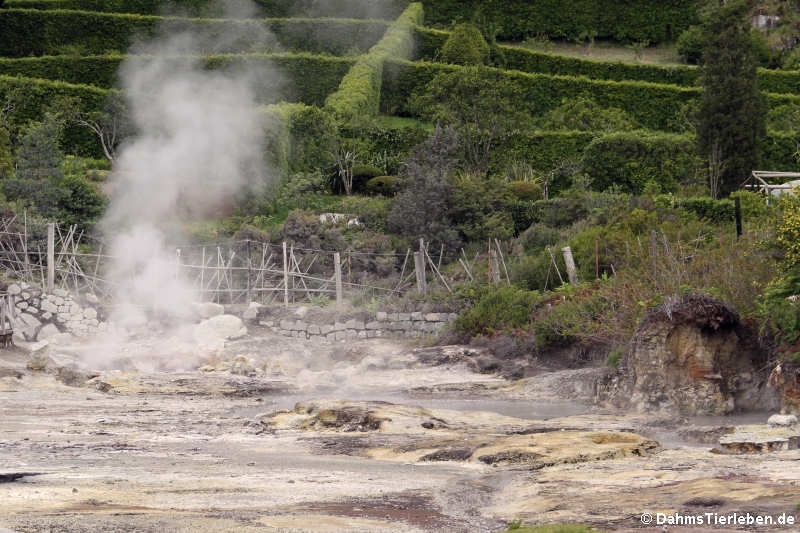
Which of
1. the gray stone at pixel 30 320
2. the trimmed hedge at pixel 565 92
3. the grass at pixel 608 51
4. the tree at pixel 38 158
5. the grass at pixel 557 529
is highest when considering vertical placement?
the grass at pixel 608 51

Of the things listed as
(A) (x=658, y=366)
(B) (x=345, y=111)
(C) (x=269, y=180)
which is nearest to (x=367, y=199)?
(C) (x=269, y=180)

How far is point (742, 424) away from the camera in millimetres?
17891

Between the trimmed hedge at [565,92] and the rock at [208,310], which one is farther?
the trimmed hedge at [565,92]

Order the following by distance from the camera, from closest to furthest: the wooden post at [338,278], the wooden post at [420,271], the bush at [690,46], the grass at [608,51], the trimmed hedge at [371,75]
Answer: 1. the wooden post at [420,271]
2. the wooden post at [338,278]
3. the trimmed hedge at [371,75]
4. the bush at [690,46]
5. the grass at [608,51]

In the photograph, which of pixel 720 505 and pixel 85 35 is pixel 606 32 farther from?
pixel 720 505

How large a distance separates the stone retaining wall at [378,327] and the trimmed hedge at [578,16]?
38.0 meters

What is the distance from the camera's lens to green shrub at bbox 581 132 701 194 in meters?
39.1

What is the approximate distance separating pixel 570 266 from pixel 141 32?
3295 cm

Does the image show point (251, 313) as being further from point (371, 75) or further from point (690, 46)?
point (690, 46)

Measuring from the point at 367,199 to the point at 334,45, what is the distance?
802 inches

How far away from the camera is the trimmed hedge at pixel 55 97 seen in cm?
4428

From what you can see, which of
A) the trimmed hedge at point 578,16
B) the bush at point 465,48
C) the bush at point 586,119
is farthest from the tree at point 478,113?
the trimmed hedge at point 578,16

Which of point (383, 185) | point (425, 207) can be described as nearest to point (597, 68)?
point (383, 185)

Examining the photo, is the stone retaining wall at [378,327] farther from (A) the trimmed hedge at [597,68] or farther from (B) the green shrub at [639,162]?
(A) the trimmed hedge at [597,68]
